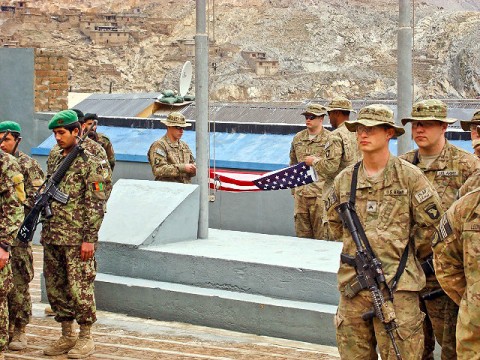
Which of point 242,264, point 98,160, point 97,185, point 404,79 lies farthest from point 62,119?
point 404,79

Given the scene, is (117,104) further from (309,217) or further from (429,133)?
(429,133)

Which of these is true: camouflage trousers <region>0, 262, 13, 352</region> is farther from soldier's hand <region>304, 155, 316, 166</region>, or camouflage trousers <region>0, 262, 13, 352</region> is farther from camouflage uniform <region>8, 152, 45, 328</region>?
soldier's hand <region>304, 155, 316, 166</region>

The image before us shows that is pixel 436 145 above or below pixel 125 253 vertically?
above

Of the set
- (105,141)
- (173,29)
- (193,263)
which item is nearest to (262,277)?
(193,263)

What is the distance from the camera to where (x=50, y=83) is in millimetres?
16656

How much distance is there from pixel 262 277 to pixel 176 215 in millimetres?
1308

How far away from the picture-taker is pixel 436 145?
6117mm

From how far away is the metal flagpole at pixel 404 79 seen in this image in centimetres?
764

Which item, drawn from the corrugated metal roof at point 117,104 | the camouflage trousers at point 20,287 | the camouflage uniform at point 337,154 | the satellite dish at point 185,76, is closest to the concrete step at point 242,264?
the camouflage uniform at point 337,154

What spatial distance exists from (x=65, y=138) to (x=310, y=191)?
3142 mm

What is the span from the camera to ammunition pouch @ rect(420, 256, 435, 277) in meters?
5.61

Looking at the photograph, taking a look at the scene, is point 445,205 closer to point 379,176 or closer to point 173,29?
point 379,176

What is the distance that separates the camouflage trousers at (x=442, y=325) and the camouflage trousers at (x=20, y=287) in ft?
9.76

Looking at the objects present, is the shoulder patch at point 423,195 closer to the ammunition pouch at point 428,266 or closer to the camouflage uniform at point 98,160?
the ammunition pouch at point 428,266
